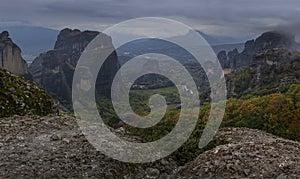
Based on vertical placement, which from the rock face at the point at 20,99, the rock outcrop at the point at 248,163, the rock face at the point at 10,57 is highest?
the rock outcrop at the point at 248,163

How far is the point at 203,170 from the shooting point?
43.0 ft

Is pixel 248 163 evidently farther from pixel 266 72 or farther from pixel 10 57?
pixel 10 57

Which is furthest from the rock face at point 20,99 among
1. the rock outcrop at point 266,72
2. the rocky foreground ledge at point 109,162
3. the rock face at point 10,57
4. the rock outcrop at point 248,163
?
the rock face at point 10,57

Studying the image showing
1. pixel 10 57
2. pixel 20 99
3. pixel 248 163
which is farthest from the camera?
pixel 10 57

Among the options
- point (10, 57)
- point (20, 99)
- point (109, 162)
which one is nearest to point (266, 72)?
point (10, 57)

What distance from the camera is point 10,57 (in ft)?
601

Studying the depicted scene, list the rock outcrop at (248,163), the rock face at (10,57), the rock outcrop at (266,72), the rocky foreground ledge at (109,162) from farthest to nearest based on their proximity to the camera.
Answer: the rock face at (10,57) < the rock outcrop at (266,72) < the rocky foreground ledge at (109,162) < the rock outcrop at (248,163)

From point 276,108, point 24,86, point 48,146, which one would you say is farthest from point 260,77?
point 48,146

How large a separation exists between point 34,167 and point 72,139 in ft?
9.71

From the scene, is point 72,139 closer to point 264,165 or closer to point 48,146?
point 48,146

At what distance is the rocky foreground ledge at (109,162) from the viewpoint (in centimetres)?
1244

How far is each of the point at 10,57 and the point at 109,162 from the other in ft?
611

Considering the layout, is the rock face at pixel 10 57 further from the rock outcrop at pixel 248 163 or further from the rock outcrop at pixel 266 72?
the rock outcrop at pixel 248 163

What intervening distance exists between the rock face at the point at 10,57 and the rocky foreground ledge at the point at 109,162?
7035 inches
